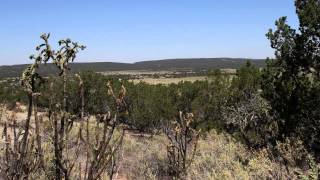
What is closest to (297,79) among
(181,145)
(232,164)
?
(232,164)

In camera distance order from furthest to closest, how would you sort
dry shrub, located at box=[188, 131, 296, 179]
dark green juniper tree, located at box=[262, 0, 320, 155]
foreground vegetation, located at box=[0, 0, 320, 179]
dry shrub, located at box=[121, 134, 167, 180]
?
1. dark green juniper tree, located at box=[262, 0, 320, 155]
2. dry shrub, located at box=[121, 134, 167, 180]
3. dry shrub, located at box=[188, 131, 296, 179]
4. foreground vegetation, located at box=[0, 0, 320, 179]

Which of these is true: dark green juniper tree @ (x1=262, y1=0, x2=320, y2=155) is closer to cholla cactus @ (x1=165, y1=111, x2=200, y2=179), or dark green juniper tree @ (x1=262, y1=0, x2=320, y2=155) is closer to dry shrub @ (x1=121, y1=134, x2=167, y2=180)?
dry shrub @ (x1=121, y1=134, x2=167, y2=180)

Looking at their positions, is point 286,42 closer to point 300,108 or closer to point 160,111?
point 300,108

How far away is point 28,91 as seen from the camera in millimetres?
2641

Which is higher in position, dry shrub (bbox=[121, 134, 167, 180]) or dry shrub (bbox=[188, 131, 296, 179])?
dry shrub (bbox=[188, 131, 296, 179])

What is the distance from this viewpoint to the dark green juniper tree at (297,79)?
43.6 ft

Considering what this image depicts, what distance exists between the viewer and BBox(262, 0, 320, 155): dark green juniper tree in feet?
43.6

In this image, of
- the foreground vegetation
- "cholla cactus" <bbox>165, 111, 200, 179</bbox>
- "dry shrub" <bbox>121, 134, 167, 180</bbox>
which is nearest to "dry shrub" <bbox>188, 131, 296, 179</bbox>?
the foreground vegetation

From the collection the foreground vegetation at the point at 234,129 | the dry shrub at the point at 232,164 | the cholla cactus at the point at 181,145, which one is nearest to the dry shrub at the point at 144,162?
the foreground vegetation at the point at 234,129

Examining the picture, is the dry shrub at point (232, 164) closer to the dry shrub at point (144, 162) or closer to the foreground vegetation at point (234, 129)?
the foreground vegetation at point (234, 129)

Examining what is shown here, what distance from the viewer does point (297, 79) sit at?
545 inches

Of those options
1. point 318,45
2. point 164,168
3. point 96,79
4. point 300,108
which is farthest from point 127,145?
point 96,79

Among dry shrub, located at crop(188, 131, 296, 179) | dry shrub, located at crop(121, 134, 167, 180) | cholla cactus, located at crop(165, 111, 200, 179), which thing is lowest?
dry shrub, located at crop(121, 134, 167, 180)

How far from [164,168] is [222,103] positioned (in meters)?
10.3
